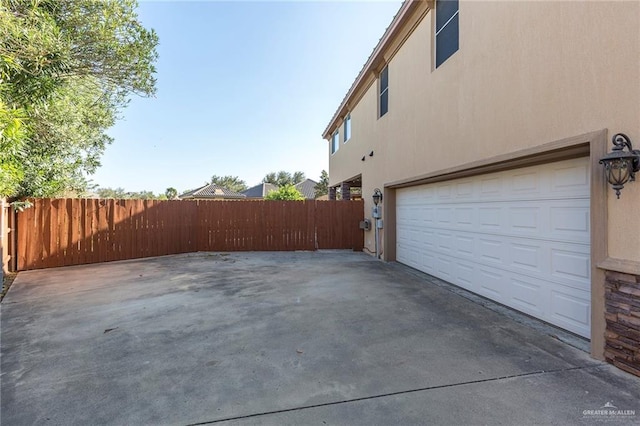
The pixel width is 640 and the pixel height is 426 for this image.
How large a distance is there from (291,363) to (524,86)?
4344mm

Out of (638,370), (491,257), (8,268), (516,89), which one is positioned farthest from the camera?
(8,268)

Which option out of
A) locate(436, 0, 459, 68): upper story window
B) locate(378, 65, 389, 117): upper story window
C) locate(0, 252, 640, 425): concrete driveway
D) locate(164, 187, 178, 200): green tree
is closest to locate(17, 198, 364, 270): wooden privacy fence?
locate(0, 252, 640, 425): concrete driveway

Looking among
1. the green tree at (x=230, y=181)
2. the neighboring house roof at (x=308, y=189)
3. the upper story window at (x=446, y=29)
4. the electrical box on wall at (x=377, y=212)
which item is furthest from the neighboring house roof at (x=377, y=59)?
the green tree at (x=230, y=181)

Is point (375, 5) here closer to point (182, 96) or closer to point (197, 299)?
point (197, 299)

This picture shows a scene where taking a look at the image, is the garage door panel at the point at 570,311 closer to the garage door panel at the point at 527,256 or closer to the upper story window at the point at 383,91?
the garage door panel at the point at 527,256

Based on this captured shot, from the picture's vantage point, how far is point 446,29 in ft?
18.7

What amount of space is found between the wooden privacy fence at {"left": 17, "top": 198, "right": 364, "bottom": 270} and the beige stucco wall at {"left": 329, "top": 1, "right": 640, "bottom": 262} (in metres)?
4.89

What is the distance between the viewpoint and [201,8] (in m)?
8.31

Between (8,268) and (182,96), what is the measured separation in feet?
31.4

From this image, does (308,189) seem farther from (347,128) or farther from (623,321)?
(623,321)

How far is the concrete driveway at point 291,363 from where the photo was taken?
2139 mm

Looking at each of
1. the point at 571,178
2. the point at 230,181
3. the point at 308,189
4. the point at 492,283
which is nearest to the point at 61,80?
the point at 571,178

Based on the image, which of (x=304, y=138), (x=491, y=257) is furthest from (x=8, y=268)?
(x=304, y=138)

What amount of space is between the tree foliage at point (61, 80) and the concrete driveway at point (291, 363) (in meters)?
2.28
